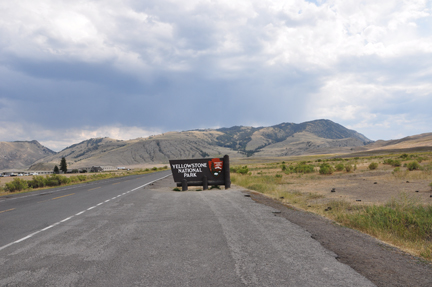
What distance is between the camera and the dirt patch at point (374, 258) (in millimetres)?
4408

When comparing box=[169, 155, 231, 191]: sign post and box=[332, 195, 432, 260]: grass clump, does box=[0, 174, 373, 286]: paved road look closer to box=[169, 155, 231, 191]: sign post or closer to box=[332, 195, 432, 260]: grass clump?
box=[332, 195, 432, 260]: grass clump

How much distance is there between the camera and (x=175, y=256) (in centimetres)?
551

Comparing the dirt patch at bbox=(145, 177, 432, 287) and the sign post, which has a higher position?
the sign post

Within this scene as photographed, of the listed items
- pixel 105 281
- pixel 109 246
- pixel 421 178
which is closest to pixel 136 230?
pixel 109 246

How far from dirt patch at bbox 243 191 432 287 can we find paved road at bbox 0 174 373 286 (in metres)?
0.31

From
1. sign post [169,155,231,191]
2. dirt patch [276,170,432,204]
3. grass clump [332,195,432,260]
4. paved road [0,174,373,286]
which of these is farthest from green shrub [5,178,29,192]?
grass clump [332,195,432,260]

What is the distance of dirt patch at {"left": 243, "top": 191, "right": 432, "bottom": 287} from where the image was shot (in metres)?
4.41

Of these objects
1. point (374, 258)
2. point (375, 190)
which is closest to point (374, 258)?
point (374, 258)

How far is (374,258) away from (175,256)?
3951 millimetres

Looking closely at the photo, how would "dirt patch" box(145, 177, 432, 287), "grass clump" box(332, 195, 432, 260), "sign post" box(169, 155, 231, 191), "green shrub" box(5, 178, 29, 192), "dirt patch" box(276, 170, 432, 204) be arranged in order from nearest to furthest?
1. "dirt patch" box(145, 177, 432, 287)
2. "grass clump" box(332, 195, 432, 260)
3. "dirt patch" box(276, 170, 432, 204)
4. "sign post" box(169, 155, 231, 191)
5. "green shrub" box(5, 178, 29, 192)

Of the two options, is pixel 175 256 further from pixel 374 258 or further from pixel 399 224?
pixel 399 224

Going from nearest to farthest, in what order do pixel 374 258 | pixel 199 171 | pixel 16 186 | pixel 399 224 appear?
1. pixel 374 258
2. pixel 399 224
3. pixel 199 171
4. pixel 16 186

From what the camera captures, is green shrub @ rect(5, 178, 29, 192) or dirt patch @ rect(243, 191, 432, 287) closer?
dirt patch @ rect(243, 191, 432, 287)

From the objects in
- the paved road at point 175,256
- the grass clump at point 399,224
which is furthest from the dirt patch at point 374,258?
the grass clump at point 399,224
